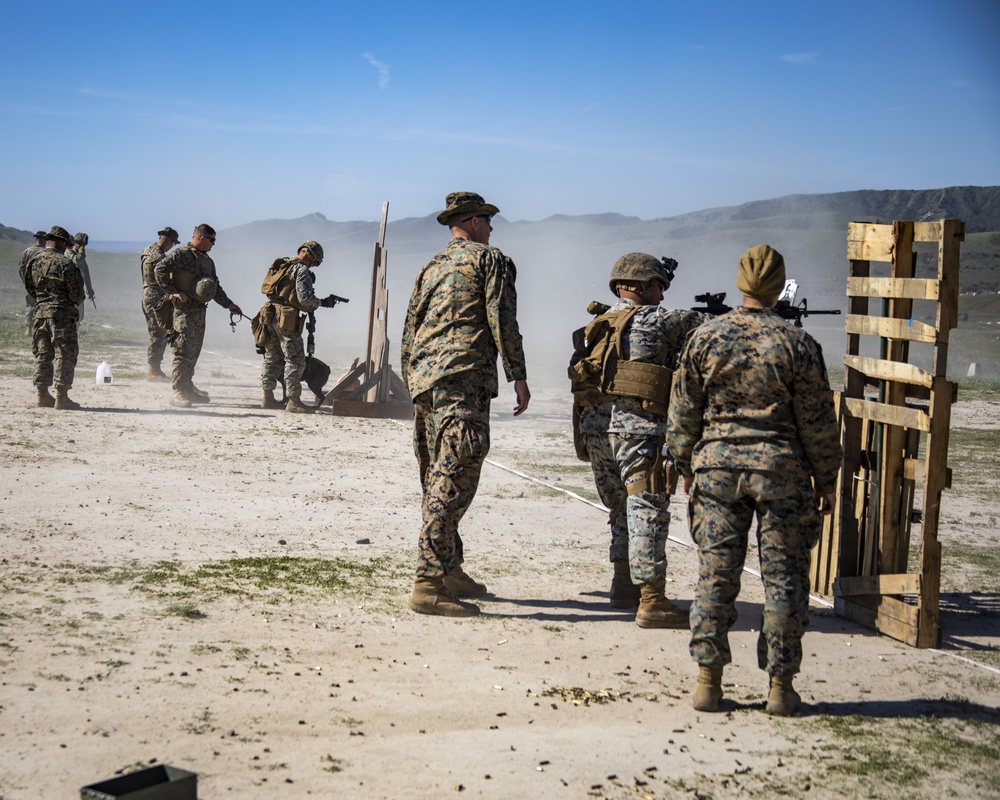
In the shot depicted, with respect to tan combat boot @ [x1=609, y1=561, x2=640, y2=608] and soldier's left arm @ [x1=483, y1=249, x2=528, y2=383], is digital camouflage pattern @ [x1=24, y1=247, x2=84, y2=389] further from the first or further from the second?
tan combat boot @ [x1=609, y1=561, x2=640, y2=608]

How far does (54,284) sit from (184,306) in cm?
182

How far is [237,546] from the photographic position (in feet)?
22.5

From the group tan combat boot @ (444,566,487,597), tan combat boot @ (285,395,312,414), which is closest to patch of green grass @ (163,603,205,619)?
tan combat boot @ (444,566,487,597)

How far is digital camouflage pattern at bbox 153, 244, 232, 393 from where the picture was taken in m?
13.3

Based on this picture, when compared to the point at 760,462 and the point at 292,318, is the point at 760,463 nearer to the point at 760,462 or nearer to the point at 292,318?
the point at 760,462

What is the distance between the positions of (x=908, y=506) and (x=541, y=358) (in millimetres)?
19403

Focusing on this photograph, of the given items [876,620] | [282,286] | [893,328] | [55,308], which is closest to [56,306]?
[55,308]

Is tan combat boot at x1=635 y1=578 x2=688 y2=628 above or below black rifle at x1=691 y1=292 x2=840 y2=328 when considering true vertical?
below

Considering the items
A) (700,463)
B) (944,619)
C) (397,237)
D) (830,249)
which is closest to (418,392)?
(700,463)

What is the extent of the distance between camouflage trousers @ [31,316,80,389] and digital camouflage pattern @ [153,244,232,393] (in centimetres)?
145

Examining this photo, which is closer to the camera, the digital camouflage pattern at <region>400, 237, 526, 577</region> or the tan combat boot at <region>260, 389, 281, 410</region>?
the digital camouflage pattern at <region>400, 237, 526, 577</region>

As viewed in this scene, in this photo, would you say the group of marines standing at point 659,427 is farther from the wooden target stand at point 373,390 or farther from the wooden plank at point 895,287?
the wooden target stand at point 373,390

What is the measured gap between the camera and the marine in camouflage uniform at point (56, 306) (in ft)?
38.2

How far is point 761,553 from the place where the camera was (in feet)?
14.3
